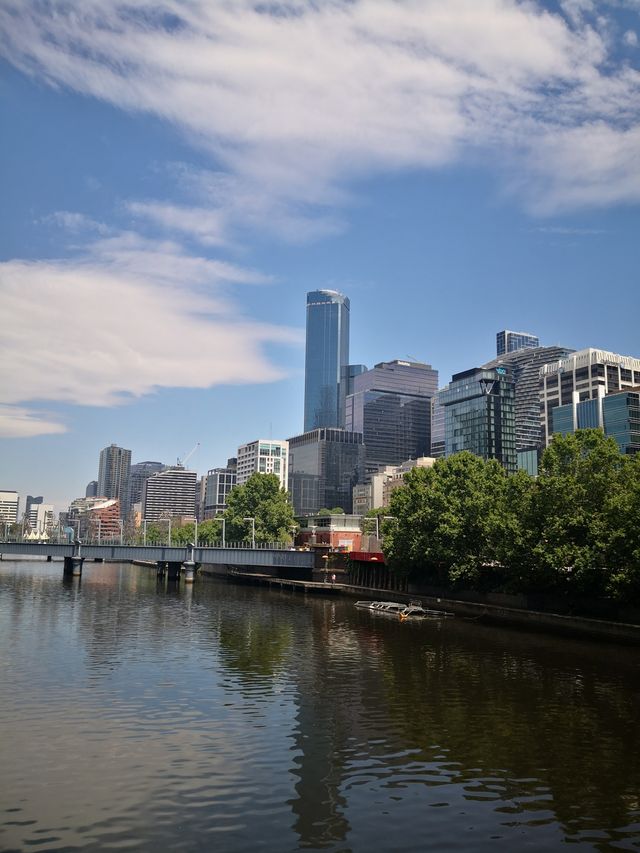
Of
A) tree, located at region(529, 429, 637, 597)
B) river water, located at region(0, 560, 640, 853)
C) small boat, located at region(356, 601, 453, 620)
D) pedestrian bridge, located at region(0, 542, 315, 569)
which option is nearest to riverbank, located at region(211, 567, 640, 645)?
small boat, located at region(356, 601, 453, 620)

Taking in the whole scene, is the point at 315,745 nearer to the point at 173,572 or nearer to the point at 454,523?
the point at 454,523

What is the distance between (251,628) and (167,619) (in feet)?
43.3

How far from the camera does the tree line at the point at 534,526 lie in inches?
3024

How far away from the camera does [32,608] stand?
97812mm

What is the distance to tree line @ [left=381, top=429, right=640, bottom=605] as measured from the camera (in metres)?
76.8

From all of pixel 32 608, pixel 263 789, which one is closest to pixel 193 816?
Answer: pixel 263 789

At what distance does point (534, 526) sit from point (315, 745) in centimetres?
5790

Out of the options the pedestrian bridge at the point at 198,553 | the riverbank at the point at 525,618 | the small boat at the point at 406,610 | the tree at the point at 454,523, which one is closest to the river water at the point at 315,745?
the riverbank at the point at 525,618

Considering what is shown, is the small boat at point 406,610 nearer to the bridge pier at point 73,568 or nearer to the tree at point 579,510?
the tree at point 579,510

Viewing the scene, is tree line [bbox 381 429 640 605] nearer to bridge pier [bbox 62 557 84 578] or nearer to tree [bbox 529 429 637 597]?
tree [bbox 529 429 637 597]

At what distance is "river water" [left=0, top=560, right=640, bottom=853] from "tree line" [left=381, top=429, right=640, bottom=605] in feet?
33.8

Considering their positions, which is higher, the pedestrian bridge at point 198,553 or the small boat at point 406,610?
the pedestrian bridge at point 198,553

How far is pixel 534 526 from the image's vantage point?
8825cm

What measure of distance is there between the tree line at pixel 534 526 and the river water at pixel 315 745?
10.3 metres
